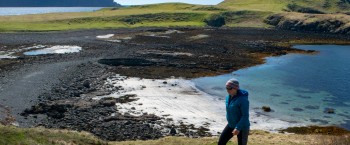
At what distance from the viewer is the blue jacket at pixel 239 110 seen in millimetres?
12625

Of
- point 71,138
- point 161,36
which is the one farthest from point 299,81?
point 161,36

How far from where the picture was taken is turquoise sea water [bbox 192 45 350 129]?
120ft

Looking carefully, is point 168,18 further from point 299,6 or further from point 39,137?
point 39,137

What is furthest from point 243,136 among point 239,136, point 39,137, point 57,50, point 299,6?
point 299,6

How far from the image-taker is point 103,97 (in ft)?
132

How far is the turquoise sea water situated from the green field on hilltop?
6910cm

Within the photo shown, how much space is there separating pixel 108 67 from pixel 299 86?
27.8 meters

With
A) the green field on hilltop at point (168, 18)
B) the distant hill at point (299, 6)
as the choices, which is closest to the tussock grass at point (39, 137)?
the green field on hilltop at point (168, 18)

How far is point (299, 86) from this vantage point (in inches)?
1934

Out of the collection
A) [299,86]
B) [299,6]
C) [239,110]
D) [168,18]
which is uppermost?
[299,6]

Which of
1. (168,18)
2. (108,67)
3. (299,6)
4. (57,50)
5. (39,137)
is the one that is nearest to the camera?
(39,137)

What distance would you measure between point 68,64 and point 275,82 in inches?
1249

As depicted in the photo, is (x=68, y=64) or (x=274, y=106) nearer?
(x=274, y=106)

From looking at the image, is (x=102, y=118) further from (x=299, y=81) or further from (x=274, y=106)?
(x=299, y=81)
